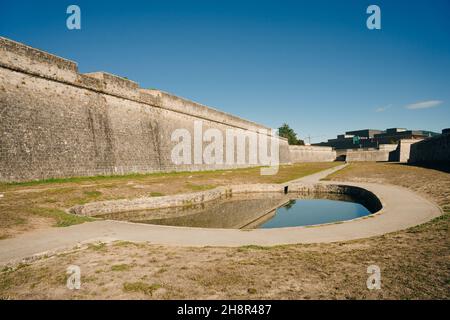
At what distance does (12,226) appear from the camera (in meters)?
6.52

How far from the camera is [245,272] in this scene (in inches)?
156

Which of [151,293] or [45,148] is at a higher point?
[45,148]

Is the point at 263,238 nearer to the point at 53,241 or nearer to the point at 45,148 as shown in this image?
the point at 53,241

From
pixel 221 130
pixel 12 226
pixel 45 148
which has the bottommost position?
pixel 12 226

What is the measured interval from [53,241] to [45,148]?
948cm

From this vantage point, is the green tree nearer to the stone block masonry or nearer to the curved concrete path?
the stone block masonry

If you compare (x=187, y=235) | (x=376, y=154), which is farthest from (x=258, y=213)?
(x=376, y=154)

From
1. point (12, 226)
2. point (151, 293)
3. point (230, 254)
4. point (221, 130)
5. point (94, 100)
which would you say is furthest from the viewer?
point (221, 130)

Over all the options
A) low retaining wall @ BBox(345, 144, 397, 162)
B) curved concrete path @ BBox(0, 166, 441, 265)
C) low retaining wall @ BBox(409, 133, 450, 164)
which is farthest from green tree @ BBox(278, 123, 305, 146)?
curved concrete path @ BBox(0, 166, 441, 265)

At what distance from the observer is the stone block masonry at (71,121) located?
12.0 m

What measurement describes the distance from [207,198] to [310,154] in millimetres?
60795

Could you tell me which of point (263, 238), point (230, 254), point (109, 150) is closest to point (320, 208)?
point (263, 238)

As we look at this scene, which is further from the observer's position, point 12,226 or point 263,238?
point 12,226
